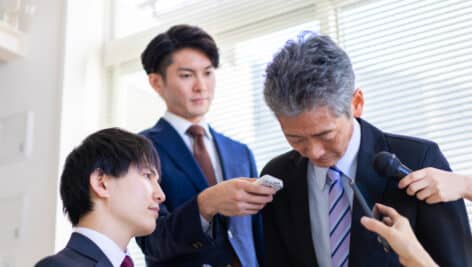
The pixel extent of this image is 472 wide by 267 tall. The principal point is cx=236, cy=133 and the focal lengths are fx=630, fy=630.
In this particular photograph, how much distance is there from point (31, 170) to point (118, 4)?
0.96 m

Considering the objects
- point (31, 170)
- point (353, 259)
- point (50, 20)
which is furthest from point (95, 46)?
point (353, 259)

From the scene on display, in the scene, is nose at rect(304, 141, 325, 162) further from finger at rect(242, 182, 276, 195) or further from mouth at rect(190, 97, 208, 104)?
mouth at rect(190, 97, 208, 104)

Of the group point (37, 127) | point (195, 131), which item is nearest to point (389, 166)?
point (195, 131)

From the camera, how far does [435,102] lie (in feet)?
7.16

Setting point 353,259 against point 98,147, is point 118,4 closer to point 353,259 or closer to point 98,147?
point 98,147

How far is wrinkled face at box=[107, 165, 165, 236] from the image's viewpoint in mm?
1554

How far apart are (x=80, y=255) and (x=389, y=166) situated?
70 cm

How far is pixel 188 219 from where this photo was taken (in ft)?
5.08

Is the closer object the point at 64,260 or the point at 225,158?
the point at 64,260

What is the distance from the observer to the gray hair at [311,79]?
1329 mm

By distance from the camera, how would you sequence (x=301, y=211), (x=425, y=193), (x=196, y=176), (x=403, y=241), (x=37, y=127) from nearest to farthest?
(x=403, y=241) < (x=425, y=193) < (x=301, y=211) < (x=196, y=176) < (x=37, y=127)

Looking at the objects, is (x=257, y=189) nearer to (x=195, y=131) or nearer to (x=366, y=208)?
(x=366, y=208)

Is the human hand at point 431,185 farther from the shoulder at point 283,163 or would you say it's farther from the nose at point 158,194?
the nose at point 158,194

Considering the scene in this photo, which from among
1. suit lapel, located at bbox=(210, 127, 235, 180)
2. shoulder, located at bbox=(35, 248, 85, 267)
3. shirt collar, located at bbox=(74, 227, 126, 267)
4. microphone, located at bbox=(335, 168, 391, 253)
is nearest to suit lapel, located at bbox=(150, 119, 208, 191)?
suit lapel, located at bbox=(210, 127, 235, 180)
